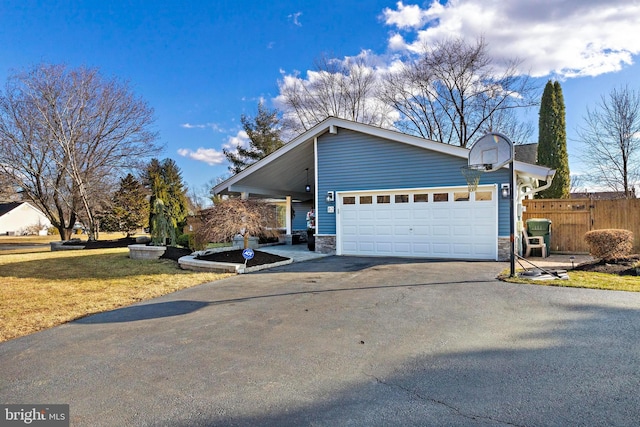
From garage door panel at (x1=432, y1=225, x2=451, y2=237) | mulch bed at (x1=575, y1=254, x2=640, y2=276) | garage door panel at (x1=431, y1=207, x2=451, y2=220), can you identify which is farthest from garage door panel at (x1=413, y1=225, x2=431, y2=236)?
mulch bed at (x1=575, y1=254, x2=640, y2=276)

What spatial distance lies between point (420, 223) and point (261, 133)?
76.0 ft

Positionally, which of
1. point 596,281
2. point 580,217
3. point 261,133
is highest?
point 261,133

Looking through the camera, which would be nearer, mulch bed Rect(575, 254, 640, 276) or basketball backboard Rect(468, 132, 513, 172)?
mulch bed Rect(575, 254, 640, 276)

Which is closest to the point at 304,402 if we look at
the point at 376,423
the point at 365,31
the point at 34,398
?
the point at 376,423

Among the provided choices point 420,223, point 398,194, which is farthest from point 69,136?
point 420,223

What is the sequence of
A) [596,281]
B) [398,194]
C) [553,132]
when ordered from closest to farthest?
[596,281], [398,194], [553,132]

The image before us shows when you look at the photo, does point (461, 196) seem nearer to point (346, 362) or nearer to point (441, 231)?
point (441, 231)

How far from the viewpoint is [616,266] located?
7812 mm

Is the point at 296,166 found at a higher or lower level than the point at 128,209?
higher

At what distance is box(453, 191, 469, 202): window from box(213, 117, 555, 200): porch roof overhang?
3.54ft

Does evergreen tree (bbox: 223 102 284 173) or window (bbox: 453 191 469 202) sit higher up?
evergreen tree (bbox: 223 102 284 173)

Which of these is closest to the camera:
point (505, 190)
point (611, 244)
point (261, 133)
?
point (611, 244)

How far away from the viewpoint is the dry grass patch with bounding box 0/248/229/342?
512cm

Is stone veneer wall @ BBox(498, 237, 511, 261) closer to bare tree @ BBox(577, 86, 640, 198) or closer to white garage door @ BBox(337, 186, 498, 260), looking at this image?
white garage door @ BBox(337, 186, 498, 260)
